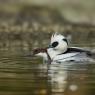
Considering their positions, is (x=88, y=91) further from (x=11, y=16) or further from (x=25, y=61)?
(x=11, y=16)

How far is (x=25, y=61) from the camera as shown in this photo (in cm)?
1302

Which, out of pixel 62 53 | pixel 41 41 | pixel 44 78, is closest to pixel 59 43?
pixel 62 53

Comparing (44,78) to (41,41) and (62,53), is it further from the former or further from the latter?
Answer: (41,41)

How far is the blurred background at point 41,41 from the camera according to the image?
962 cm

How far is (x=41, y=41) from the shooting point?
21.6 meters

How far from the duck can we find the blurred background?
0.66 ft

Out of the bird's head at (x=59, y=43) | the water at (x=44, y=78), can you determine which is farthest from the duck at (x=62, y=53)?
the water at (x=44, y=78)

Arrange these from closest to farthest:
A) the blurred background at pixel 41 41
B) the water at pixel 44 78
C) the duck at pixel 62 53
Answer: the water at pixel 44 78, the blurred background at pixel 41 41, the duck at pixel 62 53

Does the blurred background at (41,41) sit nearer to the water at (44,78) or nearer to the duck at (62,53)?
the water at (44,78)

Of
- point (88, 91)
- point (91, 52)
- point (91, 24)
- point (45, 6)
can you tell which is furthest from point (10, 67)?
point (45, 6)

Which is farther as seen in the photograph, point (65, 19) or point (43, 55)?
point (65, 19)

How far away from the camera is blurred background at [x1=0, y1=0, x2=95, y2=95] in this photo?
31.6 feet

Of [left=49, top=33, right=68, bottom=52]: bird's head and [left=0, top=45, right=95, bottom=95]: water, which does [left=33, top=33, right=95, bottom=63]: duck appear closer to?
Result: [left=49, top=33, right=68, bottom=52]: bird's head

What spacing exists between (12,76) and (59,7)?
20.2 meters
